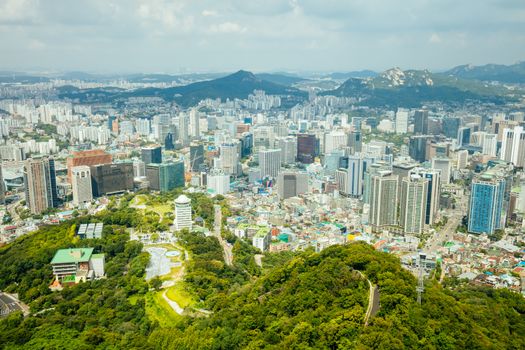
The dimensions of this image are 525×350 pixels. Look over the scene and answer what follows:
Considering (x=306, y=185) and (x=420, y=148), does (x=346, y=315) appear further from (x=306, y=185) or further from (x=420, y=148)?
(x=420, y=148)

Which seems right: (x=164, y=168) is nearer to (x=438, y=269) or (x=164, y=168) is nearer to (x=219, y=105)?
(x=438, y=269)

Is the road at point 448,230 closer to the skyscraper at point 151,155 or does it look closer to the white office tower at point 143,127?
A: the skyscraper at point 151,155

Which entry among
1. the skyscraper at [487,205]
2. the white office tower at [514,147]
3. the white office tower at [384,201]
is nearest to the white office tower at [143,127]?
the white office tower at [384,201]

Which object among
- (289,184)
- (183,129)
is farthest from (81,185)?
(183,129)

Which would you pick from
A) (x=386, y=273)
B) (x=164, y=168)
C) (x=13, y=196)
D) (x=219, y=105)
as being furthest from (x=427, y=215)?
(x=219, y=105)

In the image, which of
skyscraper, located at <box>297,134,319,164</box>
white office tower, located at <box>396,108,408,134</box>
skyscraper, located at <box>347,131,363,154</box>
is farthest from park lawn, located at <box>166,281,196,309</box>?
white office tower, located at <box>396,108,408,134</box>
